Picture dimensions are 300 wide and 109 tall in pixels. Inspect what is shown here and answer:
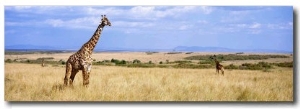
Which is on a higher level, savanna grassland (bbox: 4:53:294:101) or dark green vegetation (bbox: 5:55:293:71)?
dark green vegetation (bbox: 5:55:293:71)

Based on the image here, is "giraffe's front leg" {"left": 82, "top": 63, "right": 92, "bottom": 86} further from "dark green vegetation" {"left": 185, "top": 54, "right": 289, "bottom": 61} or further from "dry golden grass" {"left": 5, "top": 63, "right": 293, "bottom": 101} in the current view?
"dark green vegetation" {"left": 185, "top": 54, "right": 289, "bottom": 61}

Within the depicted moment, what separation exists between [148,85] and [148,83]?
0.03 metres

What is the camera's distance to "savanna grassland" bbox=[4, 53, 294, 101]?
7.07 m

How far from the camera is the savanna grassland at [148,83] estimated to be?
7066 millimetres

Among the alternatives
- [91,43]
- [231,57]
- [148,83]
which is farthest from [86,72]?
[231,57]

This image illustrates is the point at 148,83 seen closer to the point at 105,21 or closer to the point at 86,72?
the point at 86,72

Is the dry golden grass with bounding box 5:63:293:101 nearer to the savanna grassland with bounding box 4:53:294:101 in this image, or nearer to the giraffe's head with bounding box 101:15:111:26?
the savanna grassland with bounding box 4:53:294:101

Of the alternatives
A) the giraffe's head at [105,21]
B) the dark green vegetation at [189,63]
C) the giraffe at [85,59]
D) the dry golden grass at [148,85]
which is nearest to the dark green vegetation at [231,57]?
the dark green vegetation at [189,63]

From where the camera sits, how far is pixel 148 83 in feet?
24.0

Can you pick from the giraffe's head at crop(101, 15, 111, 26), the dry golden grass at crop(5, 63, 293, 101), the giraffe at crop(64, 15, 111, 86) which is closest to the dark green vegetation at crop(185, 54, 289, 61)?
the dry golden grass at crop(5, 63, 293, 101)

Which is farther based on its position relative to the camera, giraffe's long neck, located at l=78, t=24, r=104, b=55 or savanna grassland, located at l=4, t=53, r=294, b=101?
giraffe's long neck, located at l=78, t=24, r=104, b=55

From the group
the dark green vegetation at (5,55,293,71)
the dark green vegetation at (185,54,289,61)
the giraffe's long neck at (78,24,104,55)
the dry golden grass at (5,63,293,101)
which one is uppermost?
the giraffe's long neck at (78,24,104,55)

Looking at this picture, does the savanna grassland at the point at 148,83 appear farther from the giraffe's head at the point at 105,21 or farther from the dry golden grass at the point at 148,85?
the giraffe's head at the point at 105,21
